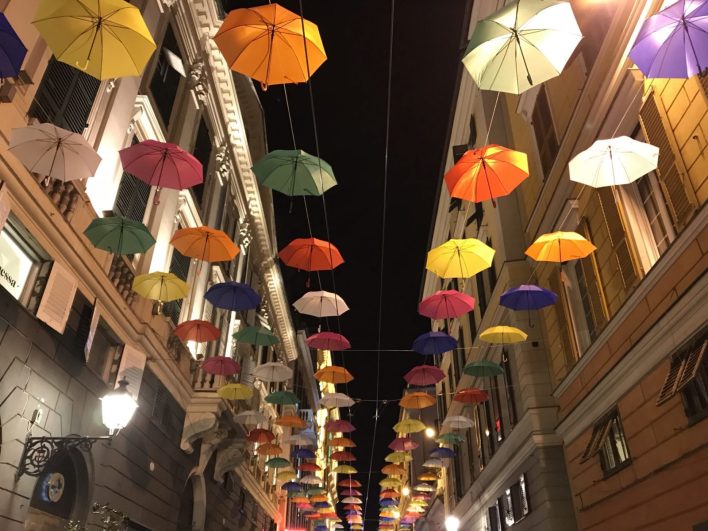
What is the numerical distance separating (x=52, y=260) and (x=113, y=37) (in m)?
4.04

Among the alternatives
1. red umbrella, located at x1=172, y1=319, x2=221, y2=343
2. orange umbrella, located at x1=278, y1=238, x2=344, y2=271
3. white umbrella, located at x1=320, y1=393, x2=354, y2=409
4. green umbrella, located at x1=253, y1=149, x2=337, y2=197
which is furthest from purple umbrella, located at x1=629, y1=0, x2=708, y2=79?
white umbrella, located at x1=320, y1=393, x2=354, y2=409

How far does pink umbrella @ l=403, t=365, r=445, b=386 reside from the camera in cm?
1803

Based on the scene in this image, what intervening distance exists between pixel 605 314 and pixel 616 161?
407cm

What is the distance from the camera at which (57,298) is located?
9.41 m

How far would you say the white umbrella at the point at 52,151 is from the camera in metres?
7.90

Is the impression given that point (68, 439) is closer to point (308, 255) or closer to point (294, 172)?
point (294, 172)

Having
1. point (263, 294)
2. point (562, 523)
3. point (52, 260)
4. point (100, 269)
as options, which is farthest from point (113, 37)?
point (263, 294)

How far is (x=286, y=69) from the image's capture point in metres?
8.09

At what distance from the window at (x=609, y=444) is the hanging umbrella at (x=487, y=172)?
518cm

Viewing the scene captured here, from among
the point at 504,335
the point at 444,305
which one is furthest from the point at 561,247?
the point at 504,335

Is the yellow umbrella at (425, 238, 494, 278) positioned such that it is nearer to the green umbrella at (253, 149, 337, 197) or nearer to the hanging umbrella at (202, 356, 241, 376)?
the green umbrella at (253, 149, 337, 197)

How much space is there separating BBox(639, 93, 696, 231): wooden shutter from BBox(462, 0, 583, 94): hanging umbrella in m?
2.47

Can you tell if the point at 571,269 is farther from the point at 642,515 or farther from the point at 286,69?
the point at 286,69

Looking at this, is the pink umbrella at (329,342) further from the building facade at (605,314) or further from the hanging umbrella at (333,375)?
the building facade at (605,314)
